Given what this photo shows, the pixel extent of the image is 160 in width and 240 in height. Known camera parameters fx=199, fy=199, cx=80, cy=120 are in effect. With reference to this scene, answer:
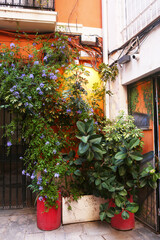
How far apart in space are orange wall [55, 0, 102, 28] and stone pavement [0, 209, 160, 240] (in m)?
4.39

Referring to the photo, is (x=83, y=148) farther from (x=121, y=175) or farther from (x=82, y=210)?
(x=82, y=210)

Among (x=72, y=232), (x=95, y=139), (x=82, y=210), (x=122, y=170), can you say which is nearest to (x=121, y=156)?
(x=122, y=170)

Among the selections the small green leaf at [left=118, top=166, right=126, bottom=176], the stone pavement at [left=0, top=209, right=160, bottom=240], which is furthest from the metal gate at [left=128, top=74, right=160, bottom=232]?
the small green leaf at [left=118, top=166, right=126, bottom=176]

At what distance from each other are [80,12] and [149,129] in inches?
127

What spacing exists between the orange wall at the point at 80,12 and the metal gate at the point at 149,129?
204cm

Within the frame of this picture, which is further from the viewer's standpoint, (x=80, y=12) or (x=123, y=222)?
(x=80, y=12)

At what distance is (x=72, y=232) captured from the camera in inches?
136

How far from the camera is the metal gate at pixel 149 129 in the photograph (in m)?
3.52

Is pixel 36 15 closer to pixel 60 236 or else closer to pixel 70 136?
pixel 70 136

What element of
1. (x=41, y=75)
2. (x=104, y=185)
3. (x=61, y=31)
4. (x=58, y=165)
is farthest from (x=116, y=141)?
(x=61, y=31)

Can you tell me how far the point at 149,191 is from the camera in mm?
3674

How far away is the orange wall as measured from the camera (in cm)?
467

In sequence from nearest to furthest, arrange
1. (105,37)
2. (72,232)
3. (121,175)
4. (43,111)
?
(121,175) → (72,232) → (43,111) → (105,37)

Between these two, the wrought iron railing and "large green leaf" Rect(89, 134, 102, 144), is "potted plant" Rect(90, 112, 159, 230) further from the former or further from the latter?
the wrought iron railing
